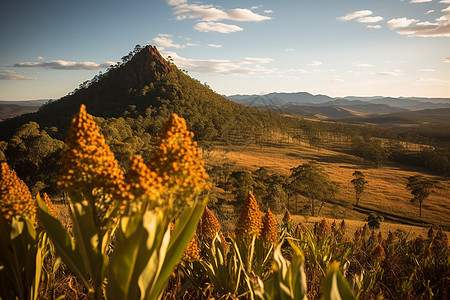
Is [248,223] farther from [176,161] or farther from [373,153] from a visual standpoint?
[373,153]

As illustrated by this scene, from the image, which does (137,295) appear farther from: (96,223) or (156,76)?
(156,76)

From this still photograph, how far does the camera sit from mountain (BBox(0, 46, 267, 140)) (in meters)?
70.1

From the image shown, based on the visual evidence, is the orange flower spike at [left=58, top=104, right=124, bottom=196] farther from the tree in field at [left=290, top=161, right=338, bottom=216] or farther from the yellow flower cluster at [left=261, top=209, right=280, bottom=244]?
→ the tree in field at [left=290, top=161, right=338, bottom=216]

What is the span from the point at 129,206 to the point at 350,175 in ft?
238

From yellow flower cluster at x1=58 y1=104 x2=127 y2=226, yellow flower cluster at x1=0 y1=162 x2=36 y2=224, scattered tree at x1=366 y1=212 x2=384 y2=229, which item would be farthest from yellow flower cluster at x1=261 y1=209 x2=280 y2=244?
scattered tree at x1=366 y1=212 x2=384 y2=229

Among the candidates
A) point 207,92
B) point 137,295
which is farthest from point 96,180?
point 207,92

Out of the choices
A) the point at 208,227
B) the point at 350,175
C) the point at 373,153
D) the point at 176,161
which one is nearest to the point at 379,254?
the point at 208,227

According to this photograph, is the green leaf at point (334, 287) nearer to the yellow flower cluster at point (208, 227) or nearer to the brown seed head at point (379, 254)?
the yellow flower cluster at point (208, 227)

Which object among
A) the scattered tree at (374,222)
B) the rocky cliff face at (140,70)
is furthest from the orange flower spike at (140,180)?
the rocky cliff face at (140,70)

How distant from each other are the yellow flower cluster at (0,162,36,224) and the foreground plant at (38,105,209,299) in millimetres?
380

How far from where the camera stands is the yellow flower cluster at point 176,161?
1.65 metres

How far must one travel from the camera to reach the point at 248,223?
3.37 metres

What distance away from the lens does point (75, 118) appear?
5.63 ft

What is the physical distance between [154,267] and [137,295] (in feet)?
0.84
